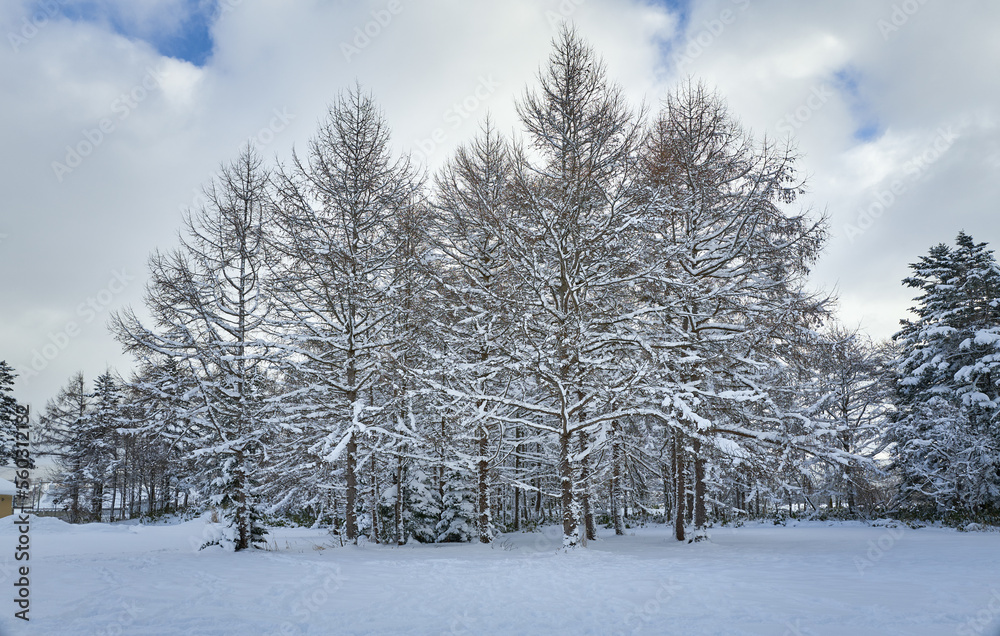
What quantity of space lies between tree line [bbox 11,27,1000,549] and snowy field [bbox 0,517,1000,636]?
2030 mm

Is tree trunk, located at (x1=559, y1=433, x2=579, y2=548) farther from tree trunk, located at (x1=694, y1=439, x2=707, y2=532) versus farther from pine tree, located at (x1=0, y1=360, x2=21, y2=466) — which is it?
pine tree, located at (x1=0, y1=360, x2=21, y2=466)

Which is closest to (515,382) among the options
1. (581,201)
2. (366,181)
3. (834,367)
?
(581,201)

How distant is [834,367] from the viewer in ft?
43.1

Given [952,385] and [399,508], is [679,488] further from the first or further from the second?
[952,385]

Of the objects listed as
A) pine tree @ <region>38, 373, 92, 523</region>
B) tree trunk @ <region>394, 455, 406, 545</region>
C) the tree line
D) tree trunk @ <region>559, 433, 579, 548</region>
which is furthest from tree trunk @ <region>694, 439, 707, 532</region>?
pine tree @ <region>38, 373, 92, 523</region>

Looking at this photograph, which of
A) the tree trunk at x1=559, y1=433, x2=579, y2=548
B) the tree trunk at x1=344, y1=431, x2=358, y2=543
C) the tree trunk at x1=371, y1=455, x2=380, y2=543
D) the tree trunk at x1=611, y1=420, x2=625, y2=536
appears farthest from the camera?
the tree trunk at x1=371, y1=455, x2=380, y2=543

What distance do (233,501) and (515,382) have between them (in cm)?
798

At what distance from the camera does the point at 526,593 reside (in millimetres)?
7094

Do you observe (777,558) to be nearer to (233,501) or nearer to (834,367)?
(834,367)

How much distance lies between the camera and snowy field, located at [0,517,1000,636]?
539 centimetres

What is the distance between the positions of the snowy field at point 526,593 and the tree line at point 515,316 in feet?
6.66

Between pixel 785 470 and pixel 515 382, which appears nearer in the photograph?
pixel 785 470

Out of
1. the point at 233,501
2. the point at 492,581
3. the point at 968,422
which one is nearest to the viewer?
the point at 492,581

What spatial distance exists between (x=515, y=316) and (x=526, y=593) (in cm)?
594
